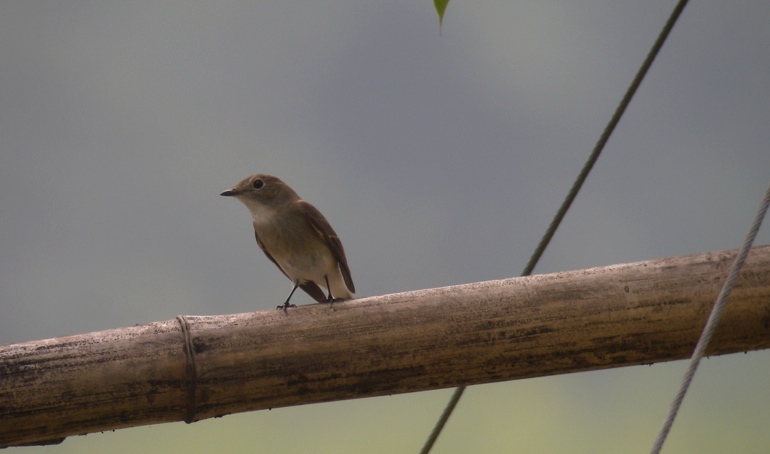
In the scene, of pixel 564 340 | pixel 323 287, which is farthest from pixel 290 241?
pixel 564 340

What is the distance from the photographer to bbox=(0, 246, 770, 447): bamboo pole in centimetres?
200

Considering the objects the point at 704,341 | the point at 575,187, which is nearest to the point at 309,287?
the point at 575,187

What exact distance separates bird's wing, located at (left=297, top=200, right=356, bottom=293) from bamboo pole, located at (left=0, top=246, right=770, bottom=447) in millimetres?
1239

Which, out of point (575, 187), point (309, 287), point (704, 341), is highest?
point (309, 287)

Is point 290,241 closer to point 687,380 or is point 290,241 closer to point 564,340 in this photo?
point 564,340

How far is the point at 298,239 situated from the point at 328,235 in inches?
5.1

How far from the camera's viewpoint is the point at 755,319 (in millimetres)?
2037

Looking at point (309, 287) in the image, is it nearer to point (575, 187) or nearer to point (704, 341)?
point (575, 187)

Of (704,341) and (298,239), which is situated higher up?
(298,239)

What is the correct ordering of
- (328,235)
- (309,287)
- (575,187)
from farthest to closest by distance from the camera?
1. (309,287)
2. (328,235)
3. (575,187)

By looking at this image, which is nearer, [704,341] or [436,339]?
[704,341]

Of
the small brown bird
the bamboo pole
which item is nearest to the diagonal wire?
the bamboo pole

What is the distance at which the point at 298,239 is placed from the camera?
11.3ft

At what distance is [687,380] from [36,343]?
1.49m
